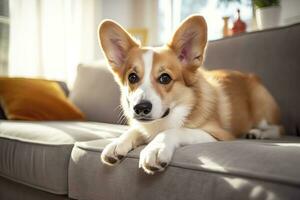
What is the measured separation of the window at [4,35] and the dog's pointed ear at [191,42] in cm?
226

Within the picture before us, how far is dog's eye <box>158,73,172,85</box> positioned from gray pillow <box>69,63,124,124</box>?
3.13ft

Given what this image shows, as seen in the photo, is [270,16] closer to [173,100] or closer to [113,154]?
[173,100]

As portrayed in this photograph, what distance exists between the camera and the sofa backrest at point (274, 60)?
5.37ft

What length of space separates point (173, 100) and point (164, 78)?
3.6 inches

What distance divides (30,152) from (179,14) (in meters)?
2.40

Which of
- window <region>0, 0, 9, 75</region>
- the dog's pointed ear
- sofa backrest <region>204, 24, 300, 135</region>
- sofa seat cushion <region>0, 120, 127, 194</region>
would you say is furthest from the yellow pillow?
the dog's pointed ear

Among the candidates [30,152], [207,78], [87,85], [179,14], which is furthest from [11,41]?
[207,78]

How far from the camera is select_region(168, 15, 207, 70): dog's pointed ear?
4.30 feet

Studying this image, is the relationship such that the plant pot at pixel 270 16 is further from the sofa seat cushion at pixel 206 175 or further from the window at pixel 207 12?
the sofa seat cushion at pixel 206 175

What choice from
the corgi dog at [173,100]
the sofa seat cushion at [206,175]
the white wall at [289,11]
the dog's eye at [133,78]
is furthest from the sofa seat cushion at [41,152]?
the white wall at [289,11]

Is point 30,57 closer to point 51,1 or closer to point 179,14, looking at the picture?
point 51,1

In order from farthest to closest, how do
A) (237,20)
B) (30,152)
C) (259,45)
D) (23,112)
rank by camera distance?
(237,20)
(23,112)
(259,45)
(30,152)

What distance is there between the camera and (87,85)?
250 centimetres

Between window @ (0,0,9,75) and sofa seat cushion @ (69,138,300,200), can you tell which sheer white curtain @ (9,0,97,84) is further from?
sofa seat cushion @ (69,138,300,200)
